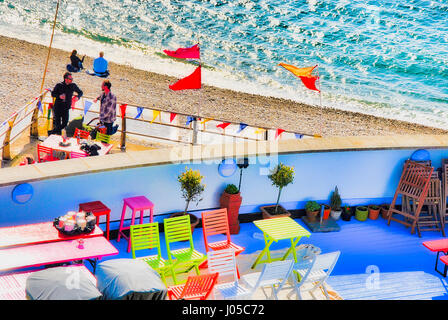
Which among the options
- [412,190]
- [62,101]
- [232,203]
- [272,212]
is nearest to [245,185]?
[232,203]

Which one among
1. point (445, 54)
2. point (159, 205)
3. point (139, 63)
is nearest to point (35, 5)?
point (139, 63)

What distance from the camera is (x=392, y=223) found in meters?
11.9

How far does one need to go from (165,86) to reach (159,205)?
18.4m

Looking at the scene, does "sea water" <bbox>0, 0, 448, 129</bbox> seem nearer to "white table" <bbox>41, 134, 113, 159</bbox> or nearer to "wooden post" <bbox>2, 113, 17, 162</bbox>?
"wooden post" <bbox>2, 113, 17, 162</bbox>

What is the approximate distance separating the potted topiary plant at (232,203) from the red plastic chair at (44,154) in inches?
134

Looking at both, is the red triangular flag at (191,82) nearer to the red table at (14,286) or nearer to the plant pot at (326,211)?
the plant pot at (326,211)

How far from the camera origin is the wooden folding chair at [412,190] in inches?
447

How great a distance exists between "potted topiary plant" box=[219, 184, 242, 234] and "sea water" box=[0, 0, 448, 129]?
20761 mm

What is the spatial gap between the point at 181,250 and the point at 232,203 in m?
1.50

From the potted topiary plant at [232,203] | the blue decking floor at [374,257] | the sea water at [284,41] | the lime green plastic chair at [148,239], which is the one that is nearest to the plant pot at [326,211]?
the blue decking floor at [374,257]

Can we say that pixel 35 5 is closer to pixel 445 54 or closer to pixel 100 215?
pixel 445 54

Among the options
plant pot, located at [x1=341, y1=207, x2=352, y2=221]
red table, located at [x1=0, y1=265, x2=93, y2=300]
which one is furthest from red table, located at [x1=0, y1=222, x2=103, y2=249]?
plant pot, located at [x1=341, y1=207, x2=352, y2=221]

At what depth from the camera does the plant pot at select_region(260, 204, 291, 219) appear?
1106cm

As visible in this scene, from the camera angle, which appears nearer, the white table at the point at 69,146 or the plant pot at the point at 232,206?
the plant pot at the point at 232,206
